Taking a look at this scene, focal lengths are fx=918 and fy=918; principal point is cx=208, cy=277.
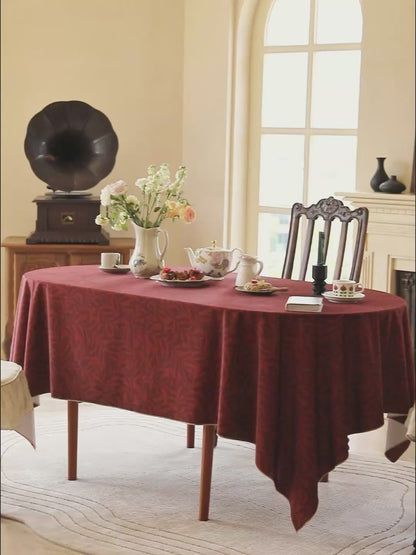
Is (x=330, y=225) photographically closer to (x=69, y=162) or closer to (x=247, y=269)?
(x=247, y=269)

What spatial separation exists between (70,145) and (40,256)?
22.8 inches

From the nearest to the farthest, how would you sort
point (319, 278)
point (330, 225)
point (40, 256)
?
point (319, 278), point (330, 225), point (40, 256)

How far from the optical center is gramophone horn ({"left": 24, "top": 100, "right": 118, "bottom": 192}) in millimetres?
4547

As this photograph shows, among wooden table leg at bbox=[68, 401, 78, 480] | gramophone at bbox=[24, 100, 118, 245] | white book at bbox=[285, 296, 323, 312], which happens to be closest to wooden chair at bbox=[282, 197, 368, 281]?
white book at bbox=[285, 296, 323, 312]

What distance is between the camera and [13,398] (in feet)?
9.19

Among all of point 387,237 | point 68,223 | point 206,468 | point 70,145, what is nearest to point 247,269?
point 206,468

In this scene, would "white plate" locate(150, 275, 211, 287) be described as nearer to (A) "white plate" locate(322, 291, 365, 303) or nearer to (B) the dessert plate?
(B) the dessert plate

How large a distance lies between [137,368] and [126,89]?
7.73ft

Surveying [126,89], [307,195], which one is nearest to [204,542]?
[307,195]

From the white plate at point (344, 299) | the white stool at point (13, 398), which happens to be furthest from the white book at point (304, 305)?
the white stool at point (13, 398)

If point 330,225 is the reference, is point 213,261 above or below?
below

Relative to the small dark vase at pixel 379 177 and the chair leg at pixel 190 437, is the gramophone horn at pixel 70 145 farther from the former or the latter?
the chair leg at pixel 190 437

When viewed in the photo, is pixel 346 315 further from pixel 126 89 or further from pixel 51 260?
pixel 126 89

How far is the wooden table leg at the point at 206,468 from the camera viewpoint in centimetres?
292
